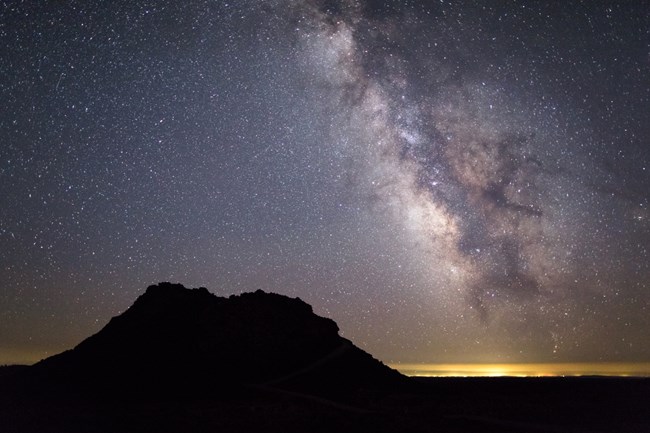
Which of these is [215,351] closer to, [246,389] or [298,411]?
[246,389]

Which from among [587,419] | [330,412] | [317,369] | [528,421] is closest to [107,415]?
[330,412]

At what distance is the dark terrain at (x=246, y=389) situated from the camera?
20219mm

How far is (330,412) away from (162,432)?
637cm

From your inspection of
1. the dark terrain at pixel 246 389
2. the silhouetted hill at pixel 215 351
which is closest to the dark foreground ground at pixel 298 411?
the dark terrain at pixel 246 389

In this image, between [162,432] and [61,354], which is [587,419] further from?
[61,354]

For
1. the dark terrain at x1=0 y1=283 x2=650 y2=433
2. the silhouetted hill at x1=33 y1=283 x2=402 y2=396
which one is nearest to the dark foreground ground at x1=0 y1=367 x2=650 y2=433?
the dark terrain at x1=0 y1=283 x2=650 y2=433

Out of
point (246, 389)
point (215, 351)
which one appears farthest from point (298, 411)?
point (215, 351)

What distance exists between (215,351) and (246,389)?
3.62 meters

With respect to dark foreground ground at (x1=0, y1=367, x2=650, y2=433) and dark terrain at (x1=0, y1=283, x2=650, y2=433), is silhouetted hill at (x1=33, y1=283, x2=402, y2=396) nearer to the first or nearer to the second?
dark terrain at (x1=0, y1=283, x2=650, y2=433)

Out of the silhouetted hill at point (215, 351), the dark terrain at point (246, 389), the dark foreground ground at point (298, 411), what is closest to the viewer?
the dark foreground ground at point (298, 411)

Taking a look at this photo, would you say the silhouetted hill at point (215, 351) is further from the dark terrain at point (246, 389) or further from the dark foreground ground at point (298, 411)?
the dark foreground ground at point (298, 411)

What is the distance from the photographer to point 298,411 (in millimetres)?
21953

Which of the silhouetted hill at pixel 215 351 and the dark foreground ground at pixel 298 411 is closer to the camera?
the dark foreground ground at pixel 298 411

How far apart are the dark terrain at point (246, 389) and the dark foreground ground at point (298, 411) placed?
68 mm
